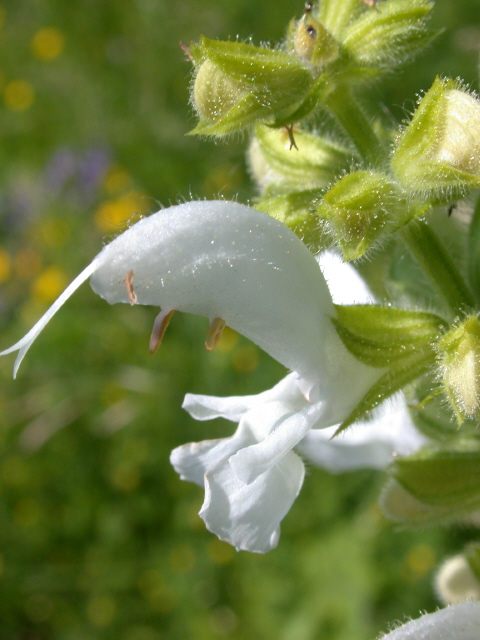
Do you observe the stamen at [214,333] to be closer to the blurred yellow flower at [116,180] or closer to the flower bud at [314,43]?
Result: the flower bud at [314,43]

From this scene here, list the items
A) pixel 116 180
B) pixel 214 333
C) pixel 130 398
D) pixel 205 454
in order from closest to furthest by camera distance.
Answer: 1. pixel 214 333
2. pixel 205 454
3. pixel 130 398
4. pixel 116 180

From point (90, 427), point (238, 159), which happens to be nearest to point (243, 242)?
point (90, 427)

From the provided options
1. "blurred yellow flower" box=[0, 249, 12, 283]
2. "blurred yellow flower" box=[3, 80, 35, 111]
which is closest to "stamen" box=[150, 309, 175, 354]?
"blurred yellow flower" box=[0, 249, 12, 283]

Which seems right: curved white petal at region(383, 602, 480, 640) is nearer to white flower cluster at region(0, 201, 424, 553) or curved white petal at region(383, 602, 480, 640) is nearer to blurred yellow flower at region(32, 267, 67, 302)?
white flower cluster at region(0, 201, 424, 553)

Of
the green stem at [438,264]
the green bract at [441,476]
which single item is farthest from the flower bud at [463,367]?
the green bract at [441,476]

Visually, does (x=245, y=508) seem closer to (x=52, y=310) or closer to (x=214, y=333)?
(x=214, y=333)

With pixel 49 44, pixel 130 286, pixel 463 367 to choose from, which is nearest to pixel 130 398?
pixel 49 44
